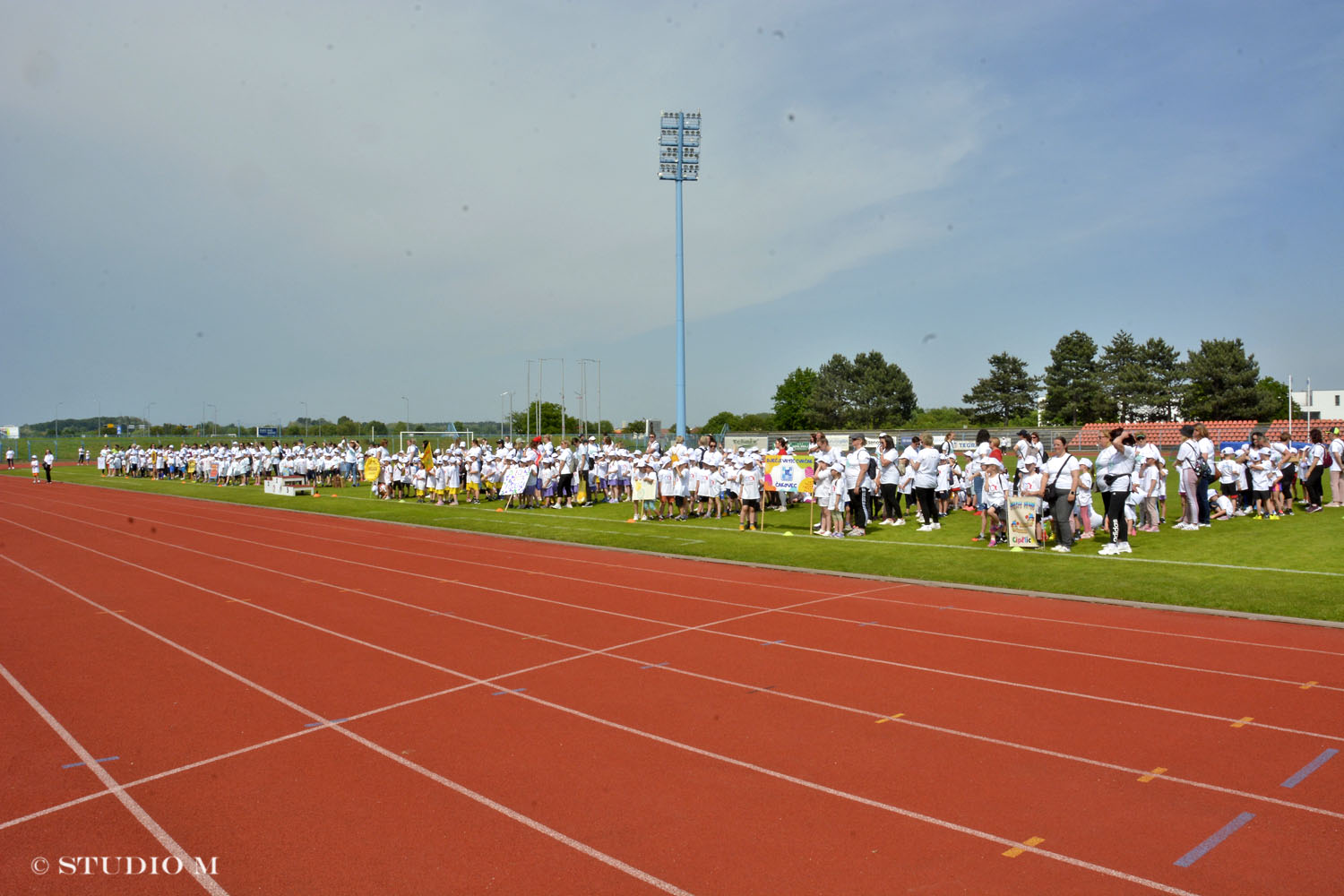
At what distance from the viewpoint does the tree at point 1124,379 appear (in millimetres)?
Answer: 71000

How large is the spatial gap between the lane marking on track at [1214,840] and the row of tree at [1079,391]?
224ft

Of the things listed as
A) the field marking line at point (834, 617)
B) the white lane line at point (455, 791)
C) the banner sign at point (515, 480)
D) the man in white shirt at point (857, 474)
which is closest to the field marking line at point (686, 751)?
the white lane line at point (455, 791)

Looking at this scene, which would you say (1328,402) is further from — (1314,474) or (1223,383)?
(1314,474)

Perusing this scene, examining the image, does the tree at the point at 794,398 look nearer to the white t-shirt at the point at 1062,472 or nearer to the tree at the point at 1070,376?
the tree at the point at 1070,376

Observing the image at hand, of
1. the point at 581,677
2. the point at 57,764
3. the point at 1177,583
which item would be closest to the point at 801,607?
the point at 581,677

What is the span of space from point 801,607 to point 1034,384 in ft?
261

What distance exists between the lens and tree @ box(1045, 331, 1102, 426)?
256 ft

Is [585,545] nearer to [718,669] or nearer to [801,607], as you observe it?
[801,607]

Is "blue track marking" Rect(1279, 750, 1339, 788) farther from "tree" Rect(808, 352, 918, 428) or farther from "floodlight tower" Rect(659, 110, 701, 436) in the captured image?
"tree" Rect(808, 352, 918, 428)

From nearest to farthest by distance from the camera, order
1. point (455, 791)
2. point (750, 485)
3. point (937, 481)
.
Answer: point (455, 791)
point (937, 481)
point (750, 485)

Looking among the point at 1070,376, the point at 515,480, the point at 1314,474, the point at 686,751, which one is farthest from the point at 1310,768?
the point at 1070,376

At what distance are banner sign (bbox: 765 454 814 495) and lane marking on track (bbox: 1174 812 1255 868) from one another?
544 inches

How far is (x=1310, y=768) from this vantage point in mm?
5387

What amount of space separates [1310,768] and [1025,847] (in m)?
2.35
